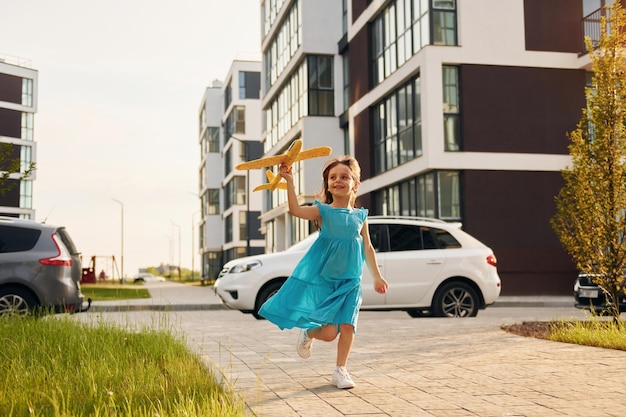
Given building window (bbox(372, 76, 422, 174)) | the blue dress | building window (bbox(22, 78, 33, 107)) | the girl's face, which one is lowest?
the blue dress

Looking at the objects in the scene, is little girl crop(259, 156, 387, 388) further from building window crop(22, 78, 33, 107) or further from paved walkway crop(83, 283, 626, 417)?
building window crop(22, 78, 33, 107)

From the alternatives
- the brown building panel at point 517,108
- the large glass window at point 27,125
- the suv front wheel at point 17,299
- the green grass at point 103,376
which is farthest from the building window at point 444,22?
the large glass window at point 27,125

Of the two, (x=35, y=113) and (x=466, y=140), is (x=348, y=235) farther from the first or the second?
(x=35, y=113)

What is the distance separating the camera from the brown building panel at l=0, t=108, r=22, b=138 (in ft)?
220

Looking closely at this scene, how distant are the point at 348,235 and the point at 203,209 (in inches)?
3083

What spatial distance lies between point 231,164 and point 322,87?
31683mm

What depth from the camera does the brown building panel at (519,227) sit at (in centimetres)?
2328

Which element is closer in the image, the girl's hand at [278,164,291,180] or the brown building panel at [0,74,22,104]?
the girl's hand at [278,164,291,180]

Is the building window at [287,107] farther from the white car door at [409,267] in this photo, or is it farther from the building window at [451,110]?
the white car door at [409,267]

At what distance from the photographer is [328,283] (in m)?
5.78

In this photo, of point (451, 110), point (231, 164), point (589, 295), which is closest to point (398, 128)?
point (451, 110)

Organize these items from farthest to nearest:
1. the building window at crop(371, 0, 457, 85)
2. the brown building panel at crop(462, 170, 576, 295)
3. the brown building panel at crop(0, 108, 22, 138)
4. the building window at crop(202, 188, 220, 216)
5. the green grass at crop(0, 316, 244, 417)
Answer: the building window at crop(202, 188, 220, 216) → the brown building panel at crop(0, 108, 22, 138) → the building window at crop(371, 0, 457, 85) → the brown building panel at crop(462, 170, 576, 295) → the green grass at crop(0, 316, 244, 417)

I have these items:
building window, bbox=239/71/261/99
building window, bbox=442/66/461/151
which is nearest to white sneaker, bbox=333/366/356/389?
building window, bbox=442/66/461/151

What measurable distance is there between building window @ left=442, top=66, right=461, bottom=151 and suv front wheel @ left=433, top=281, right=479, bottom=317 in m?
10.7
